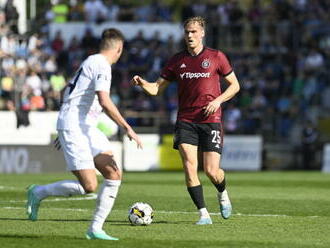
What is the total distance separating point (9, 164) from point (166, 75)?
14.6 meters

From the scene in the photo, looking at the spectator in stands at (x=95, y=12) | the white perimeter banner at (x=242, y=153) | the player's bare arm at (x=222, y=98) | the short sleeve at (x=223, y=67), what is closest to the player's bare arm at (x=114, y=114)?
the player's bare arm at (x=222, y=98)

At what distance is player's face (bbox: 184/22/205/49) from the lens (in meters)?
12.1

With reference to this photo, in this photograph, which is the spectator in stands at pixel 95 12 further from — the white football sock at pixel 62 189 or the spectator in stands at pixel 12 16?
the white football sock at pixel 62 189

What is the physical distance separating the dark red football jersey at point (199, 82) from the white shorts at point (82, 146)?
94.0 inches

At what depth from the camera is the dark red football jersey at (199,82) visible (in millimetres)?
12250

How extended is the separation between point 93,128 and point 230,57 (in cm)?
2524

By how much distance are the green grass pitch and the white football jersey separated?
1.22 m

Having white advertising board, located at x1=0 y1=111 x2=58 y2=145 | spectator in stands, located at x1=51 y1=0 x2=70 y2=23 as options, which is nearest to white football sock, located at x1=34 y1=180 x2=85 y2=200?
white advertising board, located at x1=0 y1=111 x2=58 y2=145

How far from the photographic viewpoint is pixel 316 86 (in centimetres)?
3294

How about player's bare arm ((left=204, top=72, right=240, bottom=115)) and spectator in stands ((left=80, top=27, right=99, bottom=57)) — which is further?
spectator in stands ((left=80, top=27, right=99, bottom=57))

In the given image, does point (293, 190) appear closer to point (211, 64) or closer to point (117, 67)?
point (211, 64)

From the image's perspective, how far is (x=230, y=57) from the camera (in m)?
35.1

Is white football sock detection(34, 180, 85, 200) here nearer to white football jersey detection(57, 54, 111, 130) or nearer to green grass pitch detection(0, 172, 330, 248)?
green grass pitch detection(0, 172, 330, 248)

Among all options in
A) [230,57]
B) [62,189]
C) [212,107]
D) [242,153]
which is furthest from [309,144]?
[62,189]
